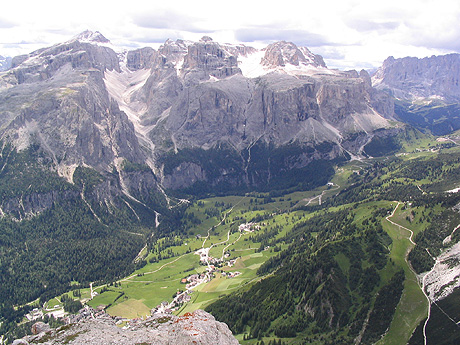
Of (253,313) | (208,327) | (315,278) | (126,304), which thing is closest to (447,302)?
(315,278)

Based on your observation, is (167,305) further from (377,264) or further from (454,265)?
(454,265)

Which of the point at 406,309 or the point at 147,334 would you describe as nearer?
the point at 147,334

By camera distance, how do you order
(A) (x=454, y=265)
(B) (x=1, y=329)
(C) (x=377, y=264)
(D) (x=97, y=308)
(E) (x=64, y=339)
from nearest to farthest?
(E) (x=64, y=339) → (A) (x=454, y=265) → (C) (x=377, y=264) → (B) (x=1, y=329) → (D) (x=97, y=308)

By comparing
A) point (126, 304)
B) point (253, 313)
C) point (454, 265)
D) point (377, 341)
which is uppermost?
point (454, 265)

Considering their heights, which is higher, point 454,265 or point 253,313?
point 454,265

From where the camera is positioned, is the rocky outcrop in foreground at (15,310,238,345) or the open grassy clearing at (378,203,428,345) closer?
the rocky outcrop in foreground at (15,310,238,345)

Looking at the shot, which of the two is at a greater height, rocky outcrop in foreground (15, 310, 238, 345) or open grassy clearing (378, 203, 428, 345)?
rocky outcrop in foreground (15, 310, 238, 345)

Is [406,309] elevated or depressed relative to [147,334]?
depressed

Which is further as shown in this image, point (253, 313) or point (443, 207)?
point (443, 207)
